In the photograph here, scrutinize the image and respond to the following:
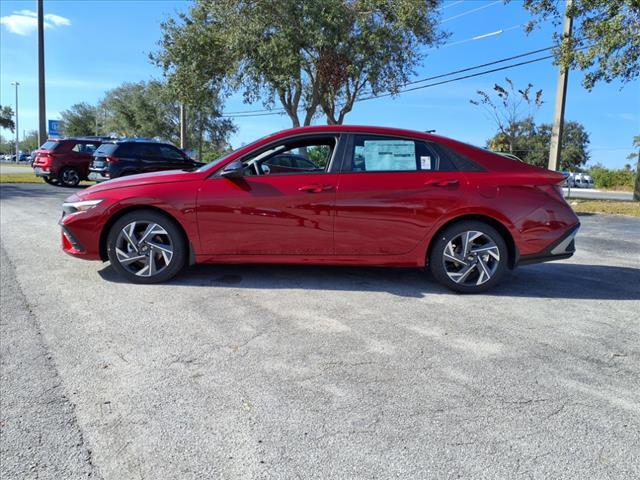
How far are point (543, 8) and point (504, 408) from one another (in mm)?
16128

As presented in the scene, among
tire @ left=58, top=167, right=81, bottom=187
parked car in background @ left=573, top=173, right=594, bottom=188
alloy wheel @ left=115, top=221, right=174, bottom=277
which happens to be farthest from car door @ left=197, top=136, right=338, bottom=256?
parked car in background @ left=573, top=173, right=594, bottom=188

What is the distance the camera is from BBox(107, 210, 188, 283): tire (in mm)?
4750

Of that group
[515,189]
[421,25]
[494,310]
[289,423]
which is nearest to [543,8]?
[421,25]

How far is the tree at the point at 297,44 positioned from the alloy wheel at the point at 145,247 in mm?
13817

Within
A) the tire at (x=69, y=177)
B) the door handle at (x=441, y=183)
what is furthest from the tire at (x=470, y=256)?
the tire at (x=69, y=177)

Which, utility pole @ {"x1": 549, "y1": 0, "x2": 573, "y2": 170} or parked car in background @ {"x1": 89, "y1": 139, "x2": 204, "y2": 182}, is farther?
utility pole @ {"x1": 549, "y1": 0, "x2": 573, "y2": 170}

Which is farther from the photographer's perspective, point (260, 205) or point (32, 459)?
point (260, 205)

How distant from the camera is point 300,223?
468 cm

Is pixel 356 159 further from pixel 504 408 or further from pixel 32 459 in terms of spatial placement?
pixel 32 459

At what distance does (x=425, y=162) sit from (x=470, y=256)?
1026mm

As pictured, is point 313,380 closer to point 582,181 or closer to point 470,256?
point 470,256

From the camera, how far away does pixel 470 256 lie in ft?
15.5

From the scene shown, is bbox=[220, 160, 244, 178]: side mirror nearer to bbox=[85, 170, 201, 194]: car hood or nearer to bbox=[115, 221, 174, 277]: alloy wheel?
bbox=[85, 170, 201, 194]: car hood

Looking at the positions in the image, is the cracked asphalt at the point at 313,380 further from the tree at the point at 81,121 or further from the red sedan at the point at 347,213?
the tree at the point at 81,121
